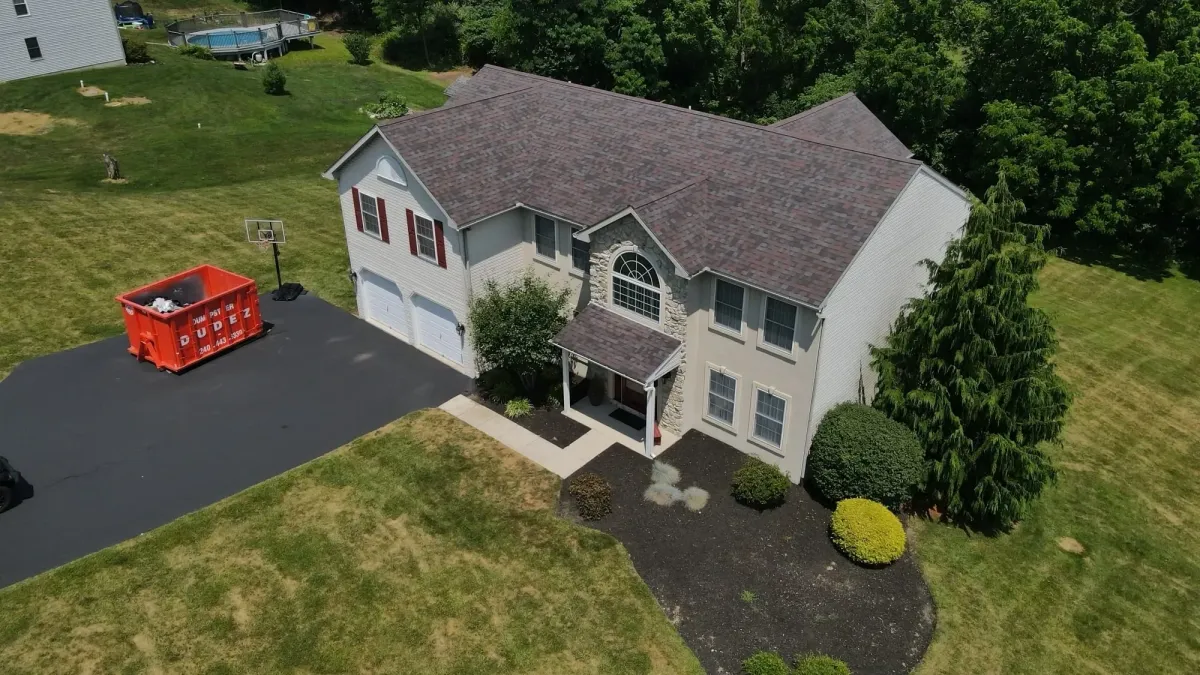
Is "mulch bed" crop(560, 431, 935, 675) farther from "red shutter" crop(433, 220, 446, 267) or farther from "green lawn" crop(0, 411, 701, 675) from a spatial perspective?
"red shutter" crop(433, 220, 446, 267)

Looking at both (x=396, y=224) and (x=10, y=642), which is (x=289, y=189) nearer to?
(x=396, y=224)

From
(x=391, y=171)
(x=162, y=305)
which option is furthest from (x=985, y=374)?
(x=162, y=305)

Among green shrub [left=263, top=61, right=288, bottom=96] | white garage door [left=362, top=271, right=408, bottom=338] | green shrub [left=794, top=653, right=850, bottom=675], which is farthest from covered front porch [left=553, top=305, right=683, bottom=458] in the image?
green shrub [left=263, top=61, right=288, bottom=96]

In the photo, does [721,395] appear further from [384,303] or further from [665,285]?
[384,303]

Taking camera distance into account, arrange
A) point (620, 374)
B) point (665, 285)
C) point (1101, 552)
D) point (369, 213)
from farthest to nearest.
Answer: point (369, 213) < point (620, 374) < point (665, 285) < point (1101, 552)

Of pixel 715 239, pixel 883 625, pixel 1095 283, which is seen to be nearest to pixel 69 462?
pixel 715 239

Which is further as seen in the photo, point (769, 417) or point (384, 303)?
point (384, 303)

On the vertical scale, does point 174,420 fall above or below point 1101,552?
above
